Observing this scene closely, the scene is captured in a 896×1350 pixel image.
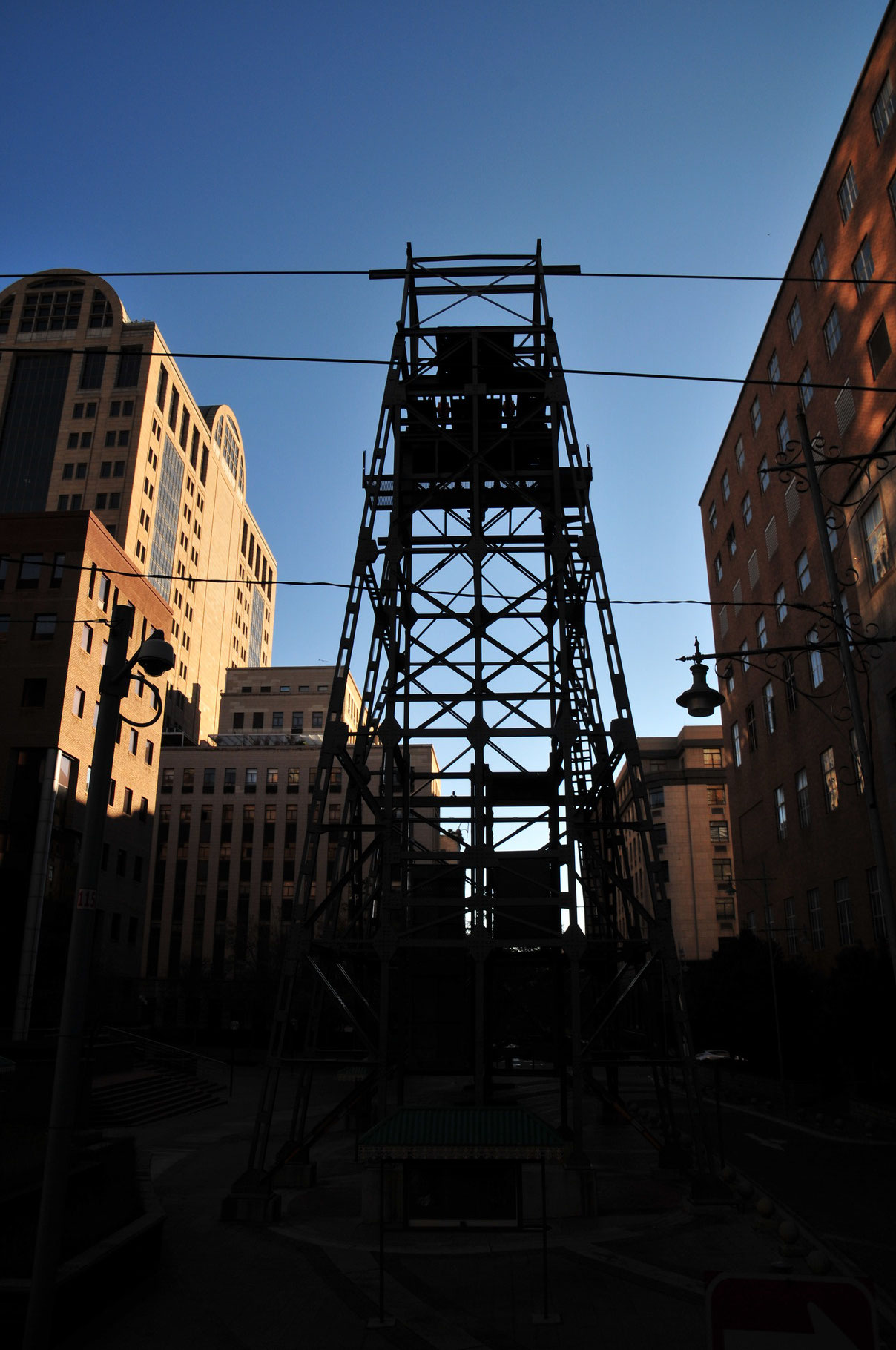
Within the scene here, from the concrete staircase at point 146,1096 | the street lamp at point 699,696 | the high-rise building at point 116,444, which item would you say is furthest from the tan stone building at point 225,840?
the street lamp at point 699,696

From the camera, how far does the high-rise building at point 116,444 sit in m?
105

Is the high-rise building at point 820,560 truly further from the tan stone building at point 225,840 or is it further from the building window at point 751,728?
the tan stone building at point 225,840

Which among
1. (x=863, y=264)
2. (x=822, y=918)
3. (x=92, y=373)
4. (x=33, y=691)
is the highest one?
(x=92, y=373)

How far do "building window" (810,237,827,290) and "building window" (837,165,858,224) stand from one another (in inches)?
79.2

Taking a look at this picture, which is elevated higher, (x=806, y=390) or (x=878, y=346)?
(x=806, y=390)

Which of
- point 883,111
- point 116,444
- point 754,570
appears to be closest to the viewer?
point 883,111

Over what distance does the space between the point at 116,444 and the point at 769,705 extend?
272 ft

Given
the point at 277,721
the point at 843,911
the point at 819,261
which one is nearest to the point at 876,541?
the point at 843,911

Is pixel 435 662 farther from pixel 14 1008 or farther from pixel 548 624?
pixel 14 1008

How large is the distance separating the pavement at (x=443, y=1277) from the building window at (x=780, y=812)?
97.9 feet

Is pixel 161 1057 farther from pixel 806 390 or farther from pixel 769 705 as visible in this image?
pixel 806 390

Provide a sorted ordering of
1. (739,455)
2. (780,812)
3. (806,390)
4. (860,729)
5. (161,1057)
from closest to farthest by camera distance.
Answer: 1. (860,729)
2. (806,390)
3. (161,1057)
4. (780,812)
5. (739,455)

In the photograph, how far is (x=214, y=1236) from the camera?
45.3 ft

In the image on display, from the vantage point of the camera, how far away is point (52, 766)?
4744cm
